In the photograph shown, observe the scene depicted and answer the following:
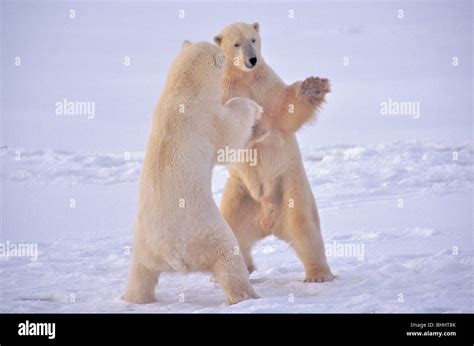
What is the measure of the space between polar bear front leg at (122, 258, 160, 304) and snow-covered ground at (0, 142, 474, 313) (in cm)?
11

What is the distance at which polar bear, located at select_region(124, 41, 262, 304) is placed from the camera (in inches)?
211

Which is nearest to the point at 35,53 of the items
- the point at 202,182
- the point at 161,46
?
the point at 161,46

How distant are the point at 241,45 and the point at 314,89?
0.66 m

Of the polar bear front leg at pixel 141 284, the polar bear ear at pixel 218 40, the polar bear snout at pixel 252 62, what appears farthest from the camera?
the polar bear ear at pixel 218 40

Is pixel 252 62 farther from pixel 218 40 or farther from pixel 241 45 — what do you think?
pixel 218 40

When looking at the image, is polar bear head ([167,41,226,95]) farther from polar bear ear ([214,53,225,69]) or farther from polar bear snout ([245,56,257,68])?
polar bear snout ([245,56,257,68])

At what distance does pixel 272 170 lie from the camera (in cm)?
649

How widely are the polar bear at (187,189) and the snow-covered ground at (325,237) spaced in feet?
0.88

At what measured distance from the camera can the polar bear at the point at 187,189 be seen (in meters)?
5.37

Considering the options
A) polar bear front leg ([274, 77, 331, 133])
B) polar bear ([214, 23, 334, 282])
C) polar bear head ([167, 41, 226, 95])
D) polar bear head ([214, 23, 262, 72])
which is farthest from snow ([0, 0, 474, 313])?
polar bear head ([167, 41, 226, 95])

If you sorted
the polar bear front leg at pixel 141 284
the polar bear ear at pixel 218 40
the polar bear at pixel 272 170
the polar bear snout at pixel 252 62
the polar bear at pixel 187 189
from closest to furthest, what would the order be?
the polar bear at pixel 187 189 → the polar bear front leg at pixel 141 284 → the polar bear snout at pixel 252 62 → the polar bear at pixel 272 170 → the polar bear ear at pixel 218 40

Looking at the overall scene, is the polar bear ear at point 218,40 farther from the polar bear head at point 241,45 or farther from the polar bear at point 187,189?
the polar bear at point 187,189

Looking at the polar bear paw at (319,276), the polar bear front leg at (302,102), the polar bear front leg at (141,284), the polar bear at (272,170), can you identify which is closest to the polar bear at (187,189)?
the polar bear front leg at (141,284)

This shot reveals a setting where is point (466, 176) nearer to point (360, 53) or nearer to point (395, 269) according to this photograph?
point (360, 53)
